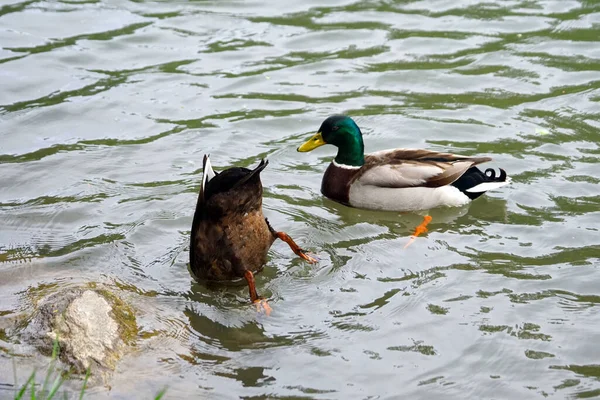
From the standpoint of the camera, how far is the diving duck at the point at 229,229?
598cm

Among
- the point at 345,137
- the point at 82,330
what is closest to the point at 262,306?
the point at 82,330

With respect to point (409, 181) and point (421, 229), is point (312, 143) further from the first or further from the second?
point (421, 229)

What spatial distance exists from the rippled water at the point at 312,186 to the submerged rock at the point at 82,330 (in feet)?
0.38

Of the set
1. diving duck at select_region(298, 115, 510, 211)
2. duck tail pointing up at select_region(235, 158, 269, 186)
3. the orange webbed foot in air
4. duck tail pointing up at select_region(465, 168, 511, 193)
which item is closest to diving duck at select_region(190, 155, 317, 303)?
duck tail pointing up at select_region(235, 158, 269, 186)

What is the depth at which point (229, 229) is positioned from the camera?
6145 mm

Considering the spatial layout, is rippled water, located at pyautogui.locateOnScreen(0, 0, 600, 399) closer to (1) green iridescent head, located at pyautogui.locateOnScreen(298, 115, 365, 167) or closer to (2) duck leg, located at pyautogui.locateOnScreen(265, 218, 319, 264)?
(2) duck leg, located at pyautogui.locateOnScreen(265, 218, 319, 264)

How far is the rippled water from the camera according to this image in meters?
5.30

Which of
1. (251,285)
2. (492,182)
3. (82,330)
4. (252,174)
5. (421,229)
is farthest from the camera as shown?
(492,182)

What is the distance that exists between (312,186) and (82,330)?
11.3 ft

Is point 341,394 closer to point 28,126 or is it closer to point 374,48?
point 28,126

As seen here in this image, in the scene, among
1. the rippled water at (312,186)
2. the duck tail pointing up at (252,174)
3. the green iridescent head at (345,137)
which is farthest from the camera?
the green iridescent head at (345,137)

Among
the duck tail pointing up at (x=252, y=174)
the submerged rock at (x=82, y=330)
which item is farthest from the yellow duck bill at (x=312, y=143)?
the submerged rock at (x=82, y=330)

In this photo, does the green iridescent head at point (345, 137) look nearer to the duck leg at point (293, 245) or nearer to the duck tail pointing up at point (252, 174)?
the duck leg at point (293, 245)

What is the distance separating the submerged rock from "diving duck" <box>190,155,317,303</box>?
905 mm
